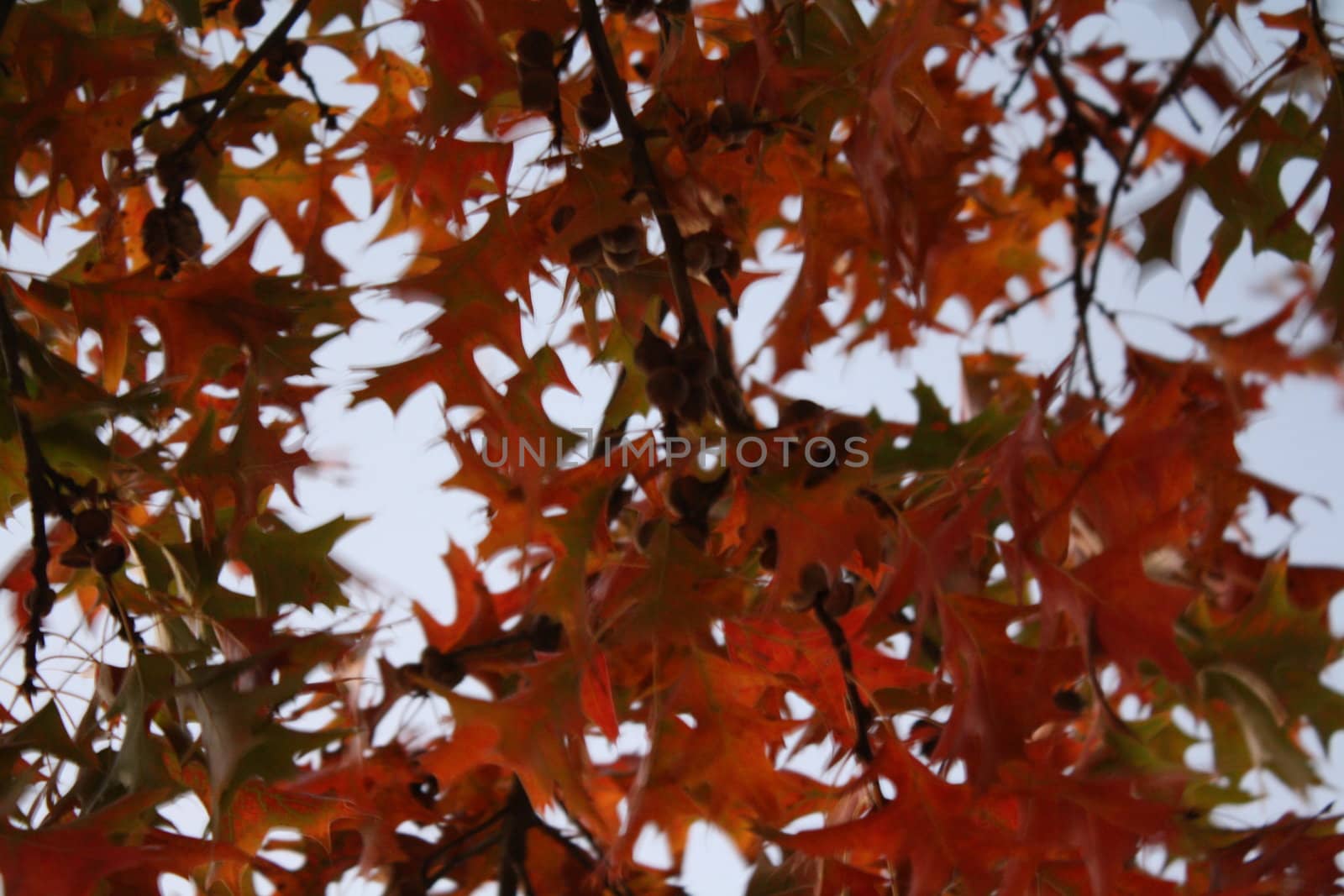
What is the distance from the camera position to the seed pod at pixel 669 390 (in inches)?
26.7

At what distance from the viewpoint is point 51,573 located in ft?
3.04

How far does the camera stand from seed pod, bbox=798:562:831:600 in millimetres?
681

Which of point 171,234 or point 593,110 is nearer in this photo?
point 593,110

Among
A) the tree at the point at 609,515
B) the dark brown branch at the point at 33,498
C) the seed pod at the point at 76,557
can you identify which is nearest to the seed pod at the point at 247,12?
the tree at the point at 609,515

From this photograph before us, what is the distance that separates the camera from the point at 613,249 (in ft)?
2.36

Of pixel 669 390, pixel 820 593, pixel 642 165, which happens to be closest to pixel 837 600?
pixel 820 593

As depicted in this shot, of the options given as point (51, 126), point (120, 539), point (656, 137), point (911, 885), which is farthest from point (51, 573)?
point (911, 885)

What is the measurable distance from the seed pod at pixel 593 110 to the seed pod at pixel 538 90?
41 mm

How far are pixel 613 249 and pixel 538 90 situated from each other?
0.10 m

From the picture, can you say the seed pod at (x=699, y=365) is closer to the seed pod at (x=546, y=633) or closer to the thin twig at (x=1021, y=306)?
the seed pod at (x=546, y=633)

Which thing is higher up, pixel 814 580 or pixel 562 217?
pixel 562 217

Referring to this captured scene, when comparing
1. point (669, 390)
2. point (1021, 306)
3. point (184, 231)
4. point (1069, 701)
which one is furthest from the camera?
point (1021, 306)

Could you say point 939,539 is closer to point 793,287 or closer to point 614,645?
point 614,645

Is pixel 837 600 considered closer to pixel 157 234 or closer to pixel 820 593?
pixel 820 593
